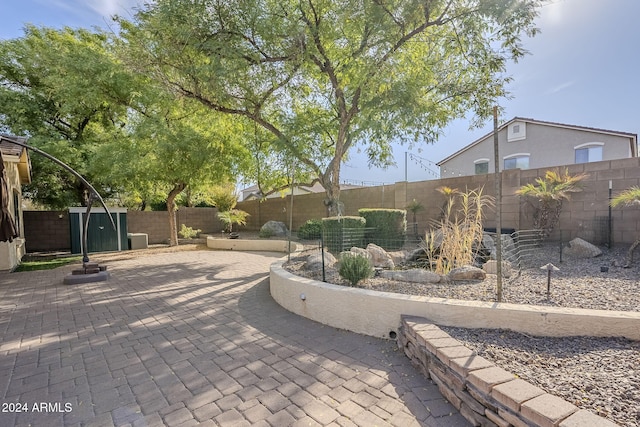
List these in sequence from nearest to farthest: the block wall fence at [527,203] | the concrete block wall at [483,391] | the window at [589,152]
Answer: the concrete block wall at [483,391] < the block wall fence at [527,203] < the window at [589,152]

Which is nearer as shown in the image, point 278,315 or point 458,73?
point 278,315

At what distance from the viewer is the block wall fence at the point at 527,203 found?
19.3 ft

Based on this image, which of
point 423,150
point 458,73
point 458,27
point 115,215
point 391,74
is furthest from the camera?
point 115,215

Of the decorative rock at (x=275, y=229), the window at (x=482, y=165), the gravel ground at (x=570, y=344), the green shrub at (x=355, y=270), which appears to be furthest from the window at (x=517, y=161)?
the green shrub at (x=355, y=270)

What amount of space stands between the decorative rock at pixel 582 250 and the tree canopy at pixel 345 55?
10.8 feet

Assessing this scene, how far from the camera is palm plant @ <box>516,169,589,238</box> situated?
619 centimetres

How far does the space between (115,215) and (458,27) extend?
40.6 feet

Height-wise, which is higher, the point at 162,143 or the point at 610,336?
the point at 162,143

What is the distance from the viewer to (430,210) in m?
9.17

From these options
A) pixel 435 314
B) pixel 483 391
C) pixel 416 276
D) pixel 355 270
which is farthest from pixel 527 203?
pixel 483 391

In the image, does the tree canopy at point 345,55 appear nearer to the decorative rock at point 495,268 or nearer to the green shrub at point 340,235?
the green shrub at point 340,235

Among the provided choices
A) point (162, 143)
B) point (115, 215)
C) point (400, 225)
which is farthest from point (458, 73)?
point (115, 215)

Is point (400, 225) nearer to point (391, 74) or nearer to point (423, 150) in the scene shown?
point (423, 150)

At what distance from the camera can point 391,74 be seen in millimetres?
6188
